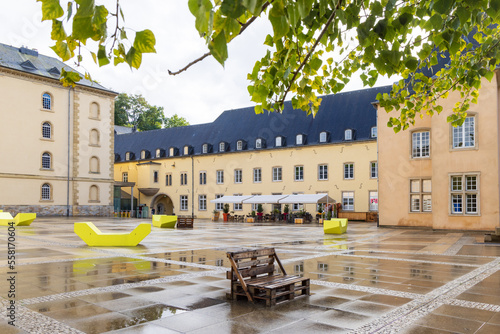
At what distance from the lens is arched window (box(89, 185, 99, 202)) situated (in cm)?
4516

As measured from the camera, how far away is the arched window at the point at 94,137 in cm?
4534

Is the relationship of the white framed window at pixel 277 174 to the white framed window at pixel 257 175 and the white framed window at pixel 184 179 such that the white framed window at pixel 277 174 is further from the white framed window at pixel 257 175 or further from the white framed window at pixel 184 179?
the white framed window at pixel 184 179

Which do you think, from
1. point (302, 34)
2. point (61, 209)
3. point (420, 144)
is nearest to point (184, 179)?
point (61, 209)

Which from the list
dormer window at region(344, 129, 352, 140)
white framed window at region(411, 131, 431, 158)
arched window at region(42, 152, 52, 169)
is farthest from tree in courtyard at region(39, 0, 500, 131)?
arched window at region(42, 152, 52, 169)

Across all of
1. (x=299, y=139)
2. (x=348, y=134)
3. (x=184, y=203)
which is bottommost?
(x=184, y=203)

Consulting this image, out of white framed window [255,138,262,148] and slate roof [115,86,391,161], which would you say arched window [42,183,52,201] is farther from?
white framed window [255,138,262,148]

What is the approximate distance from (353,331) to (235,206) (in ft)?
134

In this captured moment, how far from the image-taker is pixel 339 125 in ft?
135

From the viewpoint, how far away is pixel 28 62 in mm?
40969

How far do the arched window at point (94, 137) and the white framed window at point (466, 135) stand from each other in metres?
33.5

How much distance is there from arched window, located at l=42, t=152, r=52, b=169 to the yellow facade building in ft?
31.4

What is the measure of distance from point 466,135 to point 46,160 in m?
34.8

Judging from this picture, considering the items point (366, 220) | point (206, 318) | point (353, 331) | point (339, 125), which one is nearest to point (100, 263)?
point (206, 318)

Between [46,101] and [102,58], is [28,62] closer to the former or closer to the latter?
[46,101]
